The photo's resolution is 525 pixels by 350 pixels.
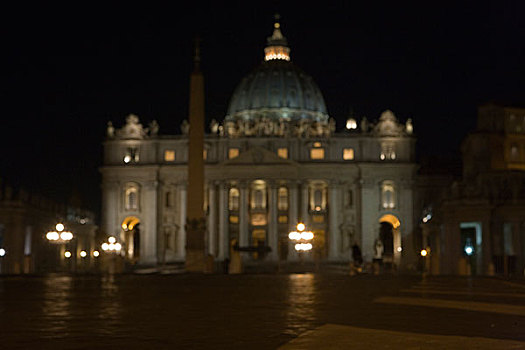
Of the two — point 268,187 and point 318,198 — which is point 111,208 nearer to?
point 268,187

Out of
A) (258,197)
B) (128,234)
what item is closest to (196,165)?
(258,197)

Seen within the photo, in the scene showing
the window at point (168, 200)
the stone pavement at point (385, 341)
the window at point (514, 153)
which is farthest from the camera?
the window at point (168, 200)

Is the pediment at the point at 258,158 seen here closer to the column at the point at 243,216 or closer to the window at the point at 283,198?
the column at the point at 243,216

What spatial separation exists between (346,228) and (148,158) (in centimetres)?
2635

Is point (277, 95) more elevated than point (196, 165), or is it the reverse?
point (277, 95)

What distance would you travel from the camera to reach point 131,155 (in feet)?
365

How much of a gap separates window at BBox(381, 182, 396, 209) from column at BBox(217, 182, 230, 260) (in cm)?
1942

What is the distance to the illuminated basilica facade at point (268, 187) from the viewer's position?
107 meters

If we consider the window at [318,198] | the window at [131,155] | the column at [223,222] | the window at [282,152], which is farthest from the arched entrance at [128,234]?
the window at [318,198]

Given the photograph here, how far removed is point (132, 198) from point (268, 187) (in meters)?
17.4

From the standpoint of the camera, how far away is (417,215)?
109 m

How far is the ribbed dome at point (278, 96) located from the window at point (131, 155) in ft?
87.9

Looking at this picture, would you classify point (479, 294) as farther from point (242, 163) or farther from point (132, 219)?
point (132, 219)

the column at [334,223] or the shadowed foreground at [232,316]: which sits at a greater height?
the column at [334,223]
